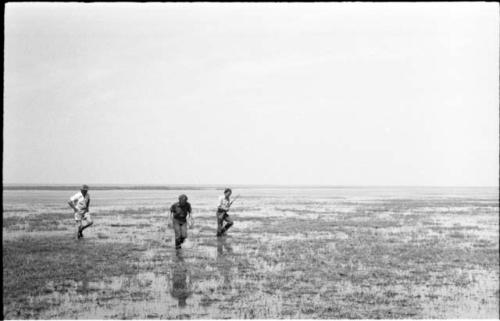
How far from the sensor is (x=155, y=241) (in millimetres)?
17516

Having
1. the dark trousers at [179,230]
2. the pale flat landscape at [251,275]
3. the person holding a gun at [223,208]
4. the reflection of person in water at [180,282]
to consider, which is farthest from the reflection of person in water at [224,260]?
the dark trousers at [179,230]

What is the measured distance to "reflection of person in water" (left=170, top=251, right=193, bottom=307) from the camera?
9375 millimetres

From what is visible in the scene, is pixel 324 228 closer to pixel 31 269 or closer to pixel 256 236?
pixel 256 236

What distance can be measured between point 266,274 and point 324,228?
11.0 meters

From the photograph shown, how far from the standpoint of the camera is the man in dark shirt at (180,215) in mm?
15055

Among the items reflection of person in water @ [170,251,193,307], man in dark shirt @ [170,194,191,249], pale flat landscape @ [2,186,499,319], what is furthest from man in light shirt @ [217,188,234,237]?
reflection of person in water @ [170,251,193,307]

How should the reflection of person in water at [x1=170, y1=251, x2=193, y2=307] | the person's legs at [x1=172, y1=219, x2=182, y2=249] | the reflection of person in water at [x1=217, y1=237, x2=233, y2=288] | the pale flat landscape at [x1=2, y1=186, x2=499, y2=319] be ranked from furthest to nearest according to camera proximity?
the person's legs at [x1=172, y1=219, x2=182, y2=249] → the reflection of person in water at [x1=217, y1=237, x2=233, y2=288] → the reflection of person in water at [x1=170, y1=251, x2=193, y2=307] → the pale flat landscape at [x1=2, y1=186, x2=499, y2=319]

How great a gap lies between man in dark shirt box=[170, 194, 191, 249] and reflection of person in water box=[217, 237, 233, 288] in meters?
1.30

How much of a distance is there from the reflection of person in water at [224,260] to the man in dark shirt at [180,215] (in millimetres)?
1296

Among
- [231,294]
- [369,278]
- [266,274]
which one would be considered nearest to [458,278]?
[369,278]

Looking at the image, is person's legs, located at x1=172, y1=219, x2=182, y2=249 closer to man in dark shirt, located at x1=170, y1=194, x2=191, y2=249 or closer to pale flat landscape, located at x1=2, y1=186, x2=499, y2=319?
man in dark shirt, located at x1=170, y1=194, x2=191, y2=249

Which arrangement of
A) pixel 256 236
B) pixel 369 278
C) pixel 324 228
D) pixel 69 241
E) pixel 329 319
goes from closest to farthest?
pixel 329 319 → pixel 369 278 → pixel 69 241 → pixel 256 236 → pixel 324 228

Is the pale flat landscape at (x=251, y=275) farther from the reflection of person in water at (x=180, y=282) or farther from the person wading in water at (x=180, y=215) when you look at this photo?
the person wading in water at (x=180, y=215)

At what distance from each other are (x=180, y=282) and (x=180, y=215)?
4702 mm
